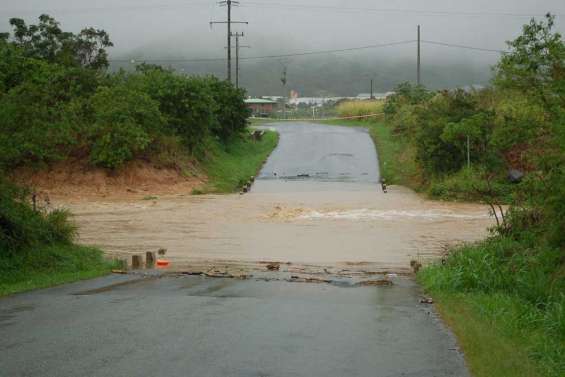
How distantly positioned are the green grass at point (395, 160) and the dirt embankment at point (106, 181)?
36.4ft

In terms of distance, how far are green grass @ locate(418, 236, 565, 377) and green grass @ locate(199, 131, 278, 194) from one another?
26.6 metres

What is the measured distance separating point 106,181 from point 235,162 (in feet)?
38.7

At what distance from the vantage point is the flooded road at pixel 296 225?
21.8 m

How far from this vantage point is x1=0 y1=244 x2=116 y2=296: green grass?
15.0 meters

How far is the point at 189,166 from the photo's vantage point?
4500cm

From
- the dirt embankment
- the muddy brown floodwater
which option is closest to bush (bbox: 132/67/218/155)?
the dirt embankment

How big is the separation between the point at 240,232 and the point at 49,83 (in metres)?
20.0

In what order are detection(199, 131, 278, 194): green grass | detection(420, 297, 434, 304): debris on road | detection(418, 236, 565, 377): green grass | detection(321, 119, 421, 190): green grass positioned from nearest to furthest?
detection(418, 236, 565, 377): green grass < detection(420, 297, 434, 304): debris on road < detection(199, 131, 278, 194): green grass < detection(321, 119, 421, 190): green grass

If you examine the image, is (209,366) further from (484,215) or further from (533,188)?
(484,215)

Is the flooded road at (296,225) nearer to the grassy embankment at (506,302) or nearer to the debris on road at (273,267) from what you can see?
Answer: the debris on road at (273,267)

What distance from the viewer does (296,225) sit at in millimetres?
28219

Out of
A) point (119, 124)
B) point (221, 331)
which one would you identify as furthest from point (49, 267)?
point (119, 124)

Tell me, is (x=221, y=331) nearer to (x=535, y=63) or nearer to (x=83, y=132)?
(x=535, y=63)

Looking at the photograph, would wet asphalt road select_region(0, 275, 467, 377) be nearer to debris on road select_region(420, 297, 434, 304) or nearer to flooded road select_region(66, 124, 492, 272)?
debris on road select_region(420, 297, 434, 304)
